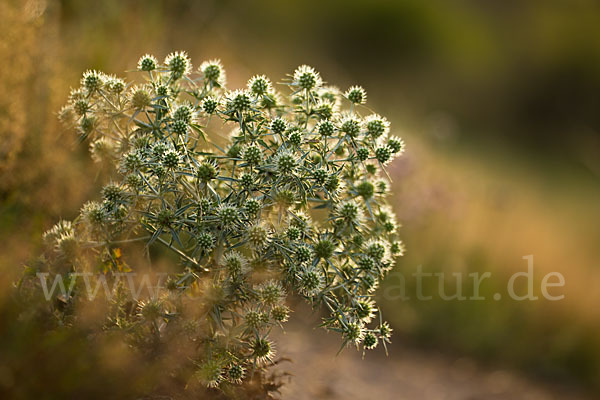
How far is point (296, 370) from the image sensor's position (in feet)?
12.0

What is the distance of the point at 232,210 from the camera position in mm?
2221

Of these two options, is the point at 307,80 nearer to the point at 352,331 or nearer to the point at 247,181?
the point at 247,181

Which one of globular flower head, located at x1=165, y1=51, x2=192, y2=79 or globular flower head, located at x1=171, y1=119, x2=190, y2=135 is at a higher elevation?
globular flower head, located at x1=165, y1=51, x2=192, y2=79

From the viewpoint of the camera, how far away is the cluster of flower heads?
2.23 m

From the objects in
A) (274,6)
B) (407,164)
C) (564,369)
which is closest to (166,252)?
(407,164)

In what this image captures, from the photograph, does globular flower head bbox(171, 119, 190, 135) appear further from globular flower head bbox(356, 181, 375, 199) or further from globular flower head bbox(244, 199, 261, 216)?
globular flower head bbox(356, 181, 375, 199)

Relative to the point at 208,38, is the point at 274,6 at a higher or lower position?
higher

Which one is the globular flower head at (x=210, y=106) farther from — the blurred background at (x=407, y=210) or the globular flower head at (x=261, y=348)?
the globular flower head at (x=261, y=348)

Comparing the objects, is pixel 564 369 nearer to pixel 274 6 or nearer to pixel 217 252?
pixel 217 252

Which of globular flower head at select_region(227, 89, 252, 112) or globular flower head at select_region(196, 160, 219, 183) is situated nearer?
globular flower head at select_region(196, 160, 219, 183)

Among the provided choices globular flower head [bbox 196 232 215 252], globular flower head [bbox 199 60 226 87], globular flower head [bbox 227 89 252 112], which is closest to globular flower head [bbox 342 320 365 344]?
globular flower head [bbox 196 232 215 252]

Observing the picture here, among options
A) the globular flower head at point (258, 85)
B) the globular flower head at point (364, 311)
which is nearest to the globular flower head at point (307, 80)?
the globular flower head at point (258, 85)

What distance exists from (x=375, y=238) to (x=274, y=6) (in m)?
15.6

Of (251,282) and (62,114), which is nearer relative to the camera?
(251,282)
